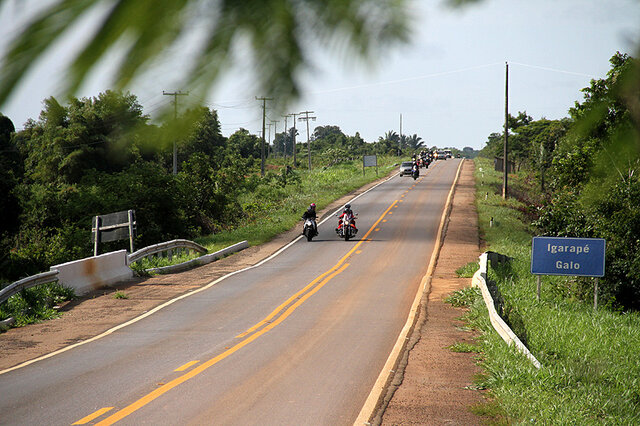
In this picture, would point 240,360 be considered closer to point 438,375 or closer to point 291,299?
point 438,375

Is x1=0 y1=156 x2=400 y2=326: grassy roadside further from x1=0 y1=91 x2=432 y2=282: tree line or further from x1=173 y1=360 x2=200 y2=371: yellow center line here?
x1=173 y1=360 x2=200 y2=371: yellow center line

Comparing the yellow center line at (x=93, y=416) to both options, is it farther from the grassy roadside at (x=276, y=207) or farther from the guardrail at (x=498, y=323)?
the grassy roadside at (x=276, y=207)

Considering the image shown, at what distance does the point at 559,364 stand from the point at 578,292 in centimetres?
1054

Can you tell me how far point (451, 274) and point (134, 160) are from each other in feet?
65.8

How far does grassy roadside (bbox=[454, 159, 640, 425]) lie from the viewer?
7414 millimetres

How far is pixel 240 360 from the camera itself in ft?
35.2

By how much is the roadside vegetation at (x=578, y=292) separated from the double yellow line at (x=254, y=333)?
404 cm

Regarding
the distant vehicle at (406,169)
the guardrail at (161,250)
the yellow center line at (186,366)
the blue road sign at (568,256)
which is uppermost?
the distant vehicle at (406,169)

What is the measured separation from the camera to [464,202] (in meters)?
44.8

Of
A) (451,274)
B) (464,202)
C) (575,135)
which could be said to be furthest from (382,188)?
(575,135)

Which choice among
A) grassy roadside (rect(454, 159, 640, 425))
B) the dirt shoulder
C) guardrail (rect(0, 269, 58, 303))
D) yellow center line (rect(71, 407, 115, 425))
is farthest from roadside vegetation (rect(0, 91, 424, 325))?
grassy roadside (rect(454, 159, 640, 425))

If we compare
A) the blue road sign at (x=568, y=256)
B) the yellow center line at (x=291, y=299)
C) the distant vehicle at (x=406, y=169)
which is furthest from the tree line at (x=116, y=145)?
the distant vehicle at (x=406, y=169)

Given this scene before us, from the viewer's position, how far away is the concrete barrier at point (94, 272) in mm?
17156

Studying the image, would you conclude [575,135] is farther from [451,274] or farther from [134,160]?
[451,274]
